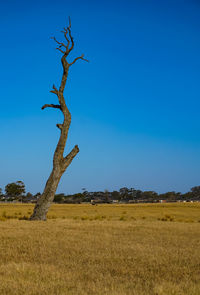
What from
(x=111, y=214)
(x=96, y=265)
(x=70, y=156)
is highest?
(x=70, y=156)

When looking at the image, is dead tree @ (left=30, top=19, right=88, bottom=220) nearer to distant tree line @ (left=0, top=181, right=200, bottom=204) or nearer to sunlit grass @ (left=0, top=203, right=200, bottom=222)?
sunlit grass @ (left=0, top=203, right=200, bottom=222)

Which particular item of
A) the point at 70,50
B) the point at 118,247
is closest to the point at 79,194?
the point at 70,50

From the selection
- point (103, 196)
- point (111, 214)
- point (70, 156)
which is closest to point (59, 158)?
point (70, 156)

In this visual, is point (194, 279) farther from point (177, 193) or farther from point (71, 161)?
point (177, 193)

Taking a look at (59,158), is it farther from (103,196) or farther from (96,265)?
(103,196)

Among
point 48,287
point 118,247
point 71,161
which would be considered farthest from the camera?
point 71,161

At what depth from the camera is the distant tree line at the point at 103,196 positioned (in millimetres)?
105875

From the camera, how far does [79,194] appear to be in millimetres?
123875

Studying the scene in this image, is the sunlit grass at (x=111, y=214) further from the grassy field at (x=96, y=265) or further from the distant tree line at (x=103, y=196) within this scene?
the distant tree line at (x=103, y=196)

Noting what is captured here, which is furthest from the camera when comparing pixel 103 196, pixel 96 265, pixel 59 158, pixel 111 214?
pixel 103 196

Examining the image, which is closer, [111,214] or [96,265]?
[96,265]

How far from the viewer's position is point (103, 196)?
140750 millimetres

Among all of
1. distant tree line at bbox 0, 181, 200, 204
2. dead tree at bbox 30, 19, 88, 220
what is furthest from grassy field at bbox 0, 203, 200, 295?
distant tree line at bbox 0, 181, 200, 204

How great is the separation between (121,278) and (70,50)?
15375 mm
